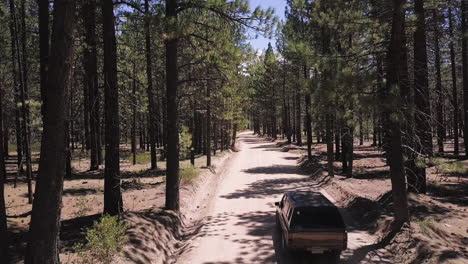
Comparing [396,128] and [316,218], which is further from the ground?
[396,128]

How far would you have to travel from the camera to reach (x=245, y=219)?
1458cm

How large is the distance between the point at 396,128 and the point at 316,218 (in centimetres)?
348

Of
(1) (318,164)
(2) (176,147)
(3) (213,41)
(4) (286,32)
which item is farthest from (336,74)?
(1) (318,164)

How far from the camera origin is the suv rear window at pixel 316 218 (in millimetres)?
9594

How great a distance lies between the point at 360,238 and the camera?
12039 millimetres

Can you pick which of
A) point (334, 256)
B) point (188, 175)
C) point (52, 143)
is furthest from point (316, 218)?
point (188, 175)

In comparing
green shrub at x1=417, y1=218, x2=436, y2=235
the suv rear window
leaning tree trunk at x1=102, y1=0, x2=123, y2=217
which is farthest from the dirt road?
leaning tree trunk at x1=102, y1=0, x2=123, y2=217

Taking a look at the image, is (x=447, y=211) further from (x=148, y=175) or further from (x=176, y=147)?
(x=148, y=175)

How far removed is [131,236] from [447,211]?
10.9m

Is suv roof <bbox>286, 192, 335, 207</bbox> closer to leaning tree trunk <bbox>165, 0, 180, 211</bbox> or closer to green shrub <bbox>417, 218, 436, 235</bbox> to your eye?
green shrub <bbox>417, 218, 436, 235</bbox>

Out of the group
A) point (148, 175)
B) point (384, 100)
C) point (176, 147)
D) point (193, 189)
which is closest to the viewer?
point (384, 100)

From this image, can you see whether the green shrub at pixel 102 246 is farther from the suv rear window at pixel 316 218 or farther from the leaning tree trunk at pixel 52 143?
the suv rear window at pixel 316 218

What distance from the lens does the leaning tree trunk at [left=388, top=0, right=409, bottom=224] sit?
10.7 metres

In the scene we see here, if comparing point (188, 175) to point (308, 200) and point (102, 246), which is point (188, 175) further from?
point (102, 246)
